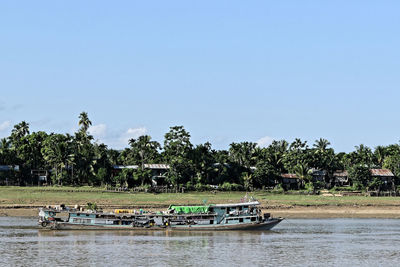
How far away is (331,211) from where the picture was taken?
9888 cm

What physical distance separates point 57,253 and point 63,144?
3008 inches

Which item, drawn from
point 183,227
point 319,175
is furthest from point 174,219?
point 319,175

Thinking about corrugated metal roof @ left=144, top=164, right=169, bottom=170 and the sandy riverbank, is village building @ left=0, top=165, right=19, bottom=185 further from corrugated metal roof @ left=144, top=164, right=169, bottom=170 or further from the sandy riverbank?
the sandy riverbank

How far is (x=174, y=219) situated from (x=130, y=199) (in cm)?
2889

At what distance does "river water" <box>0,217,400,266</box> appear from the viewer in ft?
168

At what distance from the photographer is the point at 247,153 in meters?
148

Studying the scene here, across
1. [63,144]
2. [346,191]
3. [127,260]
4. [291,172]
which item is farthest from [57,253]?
[291,172]

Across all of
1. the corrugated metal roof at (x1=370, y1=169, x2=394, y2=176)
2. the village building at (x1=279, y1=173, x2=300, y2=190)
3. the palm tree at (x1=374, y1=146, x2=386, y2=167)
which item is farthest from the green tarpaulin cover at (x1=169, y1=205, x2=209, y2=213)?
the palm tree at (x1=374, y1=146, x2=386, y2=167)

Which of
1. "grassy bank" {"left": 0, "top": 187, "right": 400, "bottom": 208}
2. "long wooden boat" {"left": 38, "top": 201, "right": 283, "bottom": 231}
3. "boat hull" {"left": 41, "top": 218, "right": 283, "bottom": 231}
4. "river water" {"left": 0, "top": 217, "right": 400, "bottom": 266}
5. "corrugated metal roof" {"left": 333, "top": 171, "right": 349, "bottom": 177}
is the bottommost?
"river water" {"left": 0, "top": 217, "right": 400, "bottom": 266}

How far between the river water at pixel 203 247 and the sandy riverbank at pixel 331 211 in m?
10.3

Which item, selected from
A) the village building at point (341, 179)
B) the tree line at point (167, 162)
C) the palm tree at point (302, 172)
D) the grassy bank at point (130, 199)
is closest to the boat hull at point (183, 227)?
the grassy bank at point (130, 199)

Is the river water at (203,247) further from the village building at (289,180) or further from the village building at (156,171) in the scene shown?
the village building at (289,180)

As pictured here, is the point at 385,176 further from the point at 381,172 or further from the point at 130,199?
the point at 130,199

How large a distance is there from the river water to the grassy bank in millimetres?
17895
